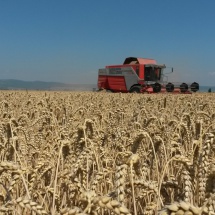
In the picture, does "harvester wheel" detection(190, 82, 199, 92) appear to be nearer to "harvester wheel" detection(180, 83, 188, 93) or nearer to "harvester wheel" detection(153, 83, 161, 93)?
"harvester wheel" detection(180, 83, 188, 93)

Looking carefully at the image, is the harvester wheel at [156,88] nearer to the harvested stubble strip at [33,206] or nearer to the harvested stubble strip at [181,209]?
the harvested stubble strip at [33,206]

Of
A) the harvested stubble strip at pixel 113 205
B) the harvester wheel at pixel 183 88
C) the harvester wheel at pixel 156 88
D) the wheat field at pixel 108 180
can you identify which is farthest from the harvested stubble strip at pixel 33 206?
the harvester wheel at pixel 183 88

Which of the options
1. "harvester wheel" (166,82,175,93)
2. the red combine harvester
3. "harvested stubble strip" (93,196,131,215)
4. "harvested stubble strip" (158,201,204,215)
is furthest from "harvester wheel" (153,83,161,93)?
"harvested stubble strip" (158,201,204,215)

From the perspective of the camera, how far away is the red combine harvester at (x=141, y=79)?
1015 inches

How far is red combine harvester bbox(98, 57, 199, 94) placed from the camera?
84.6ft

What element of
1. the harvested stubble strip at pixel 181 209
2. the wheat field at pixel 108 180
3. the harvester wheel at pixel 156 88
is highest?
the harvester wheel at pixel 156 88

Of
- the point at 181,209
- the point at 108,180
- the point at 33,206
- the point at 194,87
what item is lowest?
the point at 108,180

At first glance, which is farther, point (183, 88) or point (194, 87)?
point (194, 87)

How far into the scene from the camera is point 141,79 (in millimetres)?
26719

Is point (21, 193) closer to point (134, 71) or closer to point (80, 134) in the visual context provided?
point (80, 134)

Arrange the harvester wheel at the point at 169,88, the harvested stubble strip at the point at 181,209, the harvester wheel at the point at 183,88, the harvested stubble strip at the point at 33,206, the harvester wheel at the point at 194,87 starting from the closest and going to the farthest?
the harvested stubble strip at the point at 181,209 < the harvested stubble strip at the point at 33,206 < the harvester wheel at the point at 169,88 < the harvester wheel at the point at 183,88 < the harvester wheel at the point at 194,87

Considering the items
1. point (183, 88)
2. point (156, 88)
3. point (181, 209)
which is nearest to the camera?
point (181, 209)

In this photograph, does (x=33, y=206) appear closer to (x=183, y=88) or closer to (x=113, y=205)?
(x=113, y=205)

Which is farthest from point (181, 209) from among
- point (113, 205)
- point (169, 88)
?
point (169, 88)
